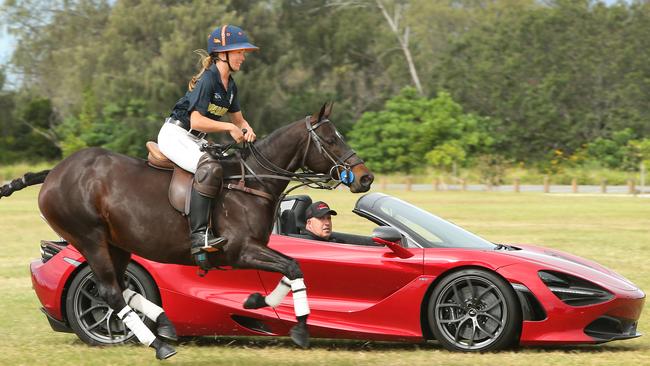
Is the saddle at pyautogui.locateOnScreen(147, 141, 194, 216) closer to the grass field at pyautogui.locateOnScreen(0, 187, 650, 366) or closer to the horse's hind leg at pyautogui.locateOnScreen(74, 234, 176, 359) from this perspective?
the horse's hind leg at pyautogui.locateOnScreen(74, 234, 176, 359)

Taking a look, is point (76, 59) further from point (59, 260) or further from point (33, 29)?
point (59, 260)

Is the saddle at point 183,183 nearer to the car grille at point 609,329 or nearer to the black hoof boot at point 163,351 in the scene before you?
the black hoof boot at point 163,351

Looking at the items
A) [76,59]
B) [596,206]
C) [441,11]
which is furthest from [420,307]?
[441,11]

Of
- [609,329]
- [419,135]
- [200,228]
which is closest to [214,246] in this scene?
[200,228]

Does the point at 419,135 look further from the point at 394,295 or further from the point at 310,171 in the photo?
the point at 310,171

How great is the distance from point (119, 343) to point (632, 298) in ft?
14.3

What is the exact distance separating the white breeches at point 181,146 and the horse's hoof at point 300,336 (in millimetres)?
1487

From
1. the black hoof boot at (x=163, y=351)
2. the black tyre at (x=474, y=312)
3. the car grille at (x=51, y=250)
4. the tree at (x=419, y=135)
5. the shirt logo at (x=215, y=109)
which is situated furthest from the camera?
the tree at (x=419, y=135)

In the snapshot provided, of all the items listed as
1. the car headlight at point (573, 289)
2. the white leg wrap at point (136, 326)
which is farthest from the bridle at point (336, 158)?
the car headlight at point (573, 289)

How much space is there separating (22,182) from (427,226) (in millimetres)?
3540

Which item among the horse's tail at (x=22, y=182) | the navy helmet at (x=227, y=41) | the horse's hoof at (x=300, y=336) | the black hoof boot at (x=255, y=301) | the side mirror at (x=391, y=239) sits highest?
the navy helmet at (x=227, y=41)

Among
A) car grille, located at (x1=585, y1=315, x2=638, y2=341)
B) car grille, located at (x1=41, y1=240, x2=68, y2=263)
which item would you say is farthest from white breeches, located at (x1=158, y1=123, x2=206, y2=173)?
car grille, located at (x1=585, y1=315, x2=638, y2=341)

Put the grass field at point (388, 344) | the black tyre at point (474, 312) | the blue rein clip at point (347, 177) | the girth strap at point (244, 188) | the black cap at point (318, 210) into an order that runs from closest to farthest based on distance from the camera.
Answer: the blue rein clip at point (347, 177) → the girth strap at point (244, 188) → the grass field at point (388, 344) → the black tyre at point (474, 312) → the black cap at point (318, 210)

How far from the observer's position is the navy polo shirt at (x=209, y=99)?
7.96 metres
